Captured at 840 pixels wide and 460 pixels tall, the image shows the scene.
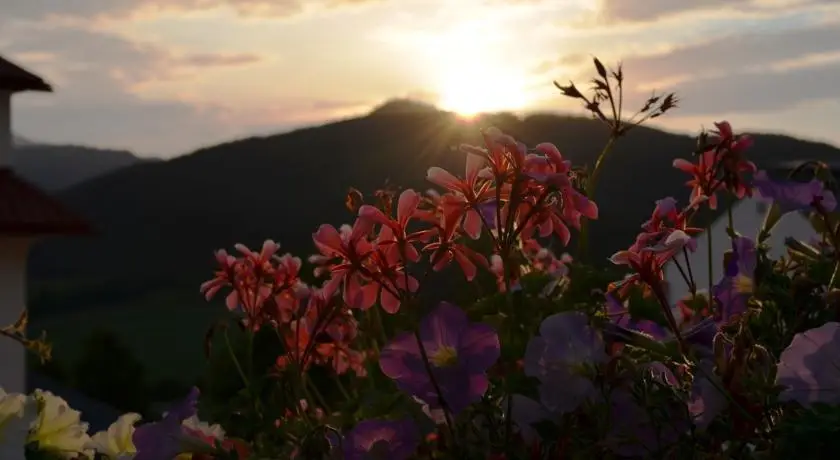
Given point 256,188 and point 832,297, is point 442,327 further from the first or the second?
point 256,188

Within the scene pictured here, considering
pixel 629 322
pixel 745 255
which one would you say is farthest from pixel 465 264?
pixel 745 255

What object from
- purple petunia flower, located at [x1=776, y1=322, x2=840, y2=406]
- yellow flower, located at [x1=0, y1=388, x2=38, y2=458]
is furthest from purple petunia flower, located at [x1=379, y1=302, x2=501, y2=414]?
yellow flower, located at [x1=0, y1=388, x2=38, y2=458]

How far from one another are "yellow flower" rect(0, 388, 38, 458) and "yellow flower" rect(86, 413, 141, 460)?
189 millimetres

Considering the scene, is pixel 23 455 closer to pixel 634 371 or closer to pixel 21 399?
pixel 21 399

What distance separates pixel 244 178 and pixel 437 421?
81146 millimetres

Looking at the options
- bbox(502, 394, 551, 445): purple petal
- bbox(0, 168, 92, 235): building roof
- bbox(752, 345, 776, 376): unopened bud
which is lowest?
bbox(0, 168, 92, 235): building roof

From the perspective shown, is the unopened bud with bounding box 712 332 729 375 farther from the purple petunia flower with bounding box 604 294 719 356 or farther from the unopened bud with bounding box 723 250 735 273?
the unopened bud with bounding box 723 250 735 273

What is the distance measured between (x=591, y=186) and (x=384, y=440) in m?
0.60

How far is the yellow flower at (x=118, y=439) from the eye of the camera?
78.7 inches

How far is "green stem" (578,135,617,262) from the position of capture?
1837 mm

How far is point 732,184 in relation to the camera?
7.26 ft

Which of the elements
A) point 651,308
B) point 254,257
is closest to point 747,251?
point 651,308

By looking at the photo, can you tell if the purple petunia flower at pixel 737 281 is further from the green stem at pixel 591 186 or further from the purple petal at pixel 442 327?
the purple petal at pixel 442 327

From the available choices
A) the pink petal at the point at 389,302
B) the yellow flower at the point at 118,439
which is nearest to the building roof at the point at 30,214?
the yellow flower at the point at 118,439
